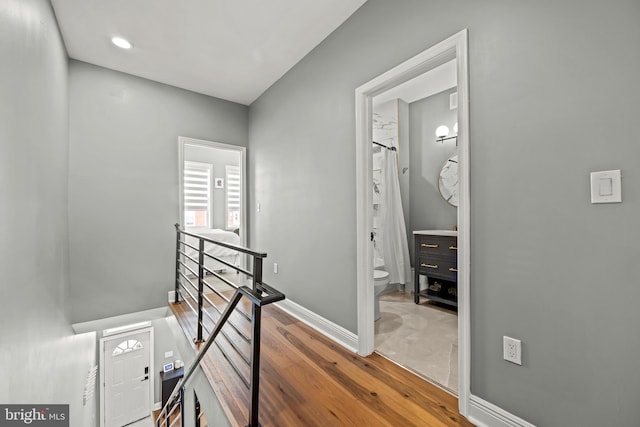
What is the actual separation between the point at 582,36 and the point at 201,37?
2777 mm

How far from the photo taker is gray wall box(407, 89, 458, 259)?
357cm

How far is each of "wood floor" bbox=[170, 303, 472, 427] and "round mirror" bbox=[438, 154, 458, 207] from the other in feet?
7.82

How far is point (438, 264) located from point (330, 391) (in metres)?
2.03

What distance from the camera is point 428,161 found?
3795 millimetres

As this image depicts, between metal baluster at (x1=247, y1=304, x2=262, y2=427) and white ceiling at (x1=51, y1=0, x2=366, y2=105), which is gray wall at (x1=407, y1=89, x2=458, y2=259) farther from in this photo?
metal baluster at (x1=247, y1=304, x2=262, y2=427)

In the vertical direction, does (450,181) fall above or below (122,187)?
Answer: above

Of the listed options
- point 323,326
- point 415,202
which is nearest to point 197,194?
point 415,202

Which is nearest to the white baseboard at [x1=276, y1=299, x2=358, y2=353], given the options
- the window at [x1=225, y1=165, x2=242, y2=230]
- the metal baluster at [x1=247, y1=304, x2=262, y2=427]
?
the metal baluster at [x1=247, y1=304, x2=262, y2=427]

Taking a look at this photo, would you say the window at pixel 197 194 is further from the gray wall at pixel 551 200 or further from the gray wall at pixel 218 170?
the gray wall at pixel 551 200

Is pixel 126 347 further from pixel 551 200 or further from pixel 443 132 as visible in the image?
pixel 443 132

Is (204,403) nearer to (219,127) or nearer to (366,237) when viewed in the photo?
(366,237)


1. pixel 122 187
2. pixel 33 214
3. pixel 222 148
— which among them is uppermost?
pixel 222 148

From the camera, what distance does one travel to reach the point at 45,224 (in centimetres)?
192

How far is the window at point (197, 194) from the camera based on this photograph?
20.4 ft
